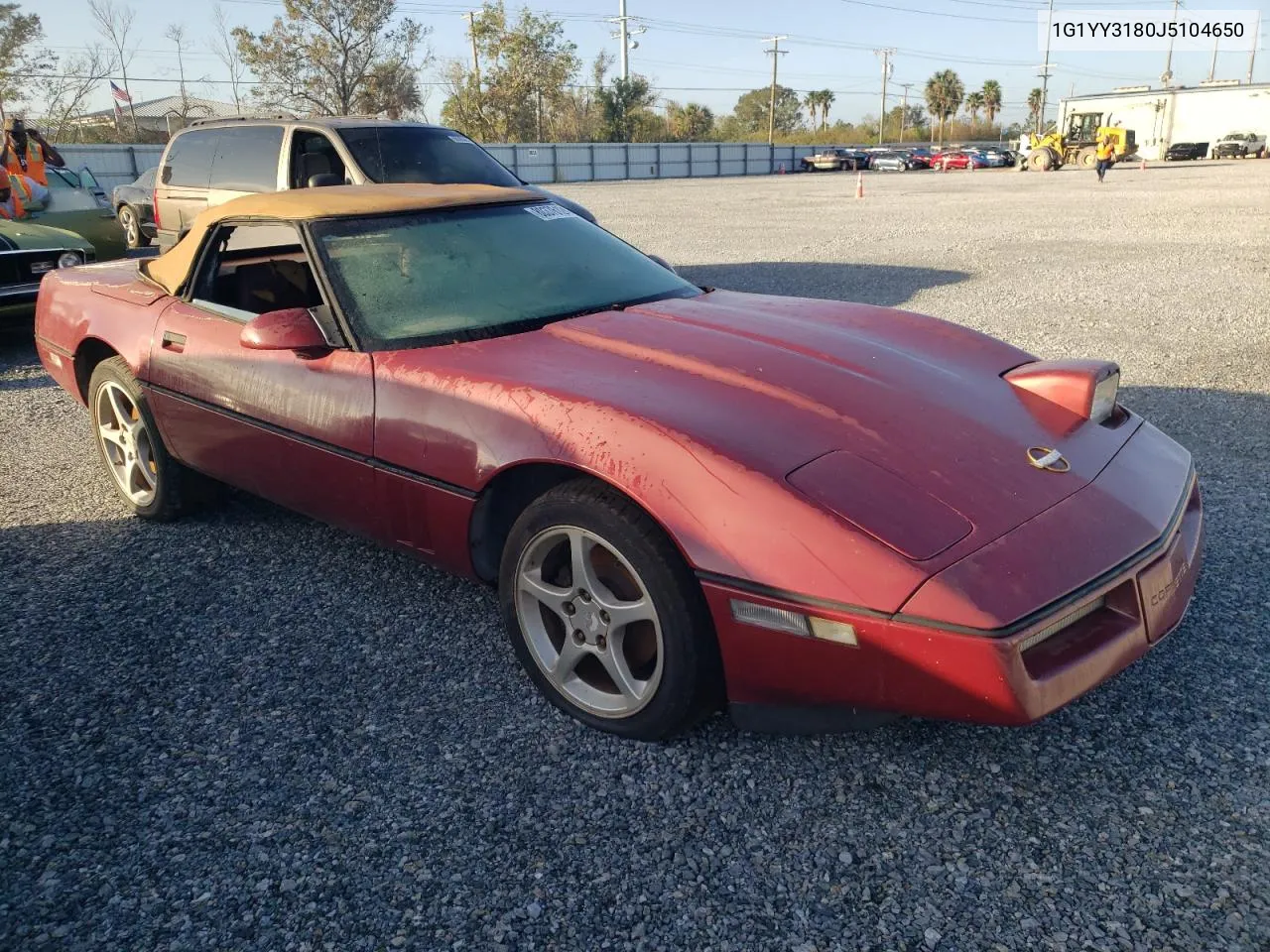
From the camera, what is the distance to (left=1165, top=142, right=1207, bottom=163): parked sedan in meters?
46.9

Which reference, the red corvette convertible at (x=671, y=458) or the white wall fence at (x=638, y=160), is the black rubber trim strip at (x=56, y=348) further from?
the white wall fence at (x=638, y=160)

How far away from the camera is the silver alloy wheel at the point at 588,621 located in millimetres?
2359

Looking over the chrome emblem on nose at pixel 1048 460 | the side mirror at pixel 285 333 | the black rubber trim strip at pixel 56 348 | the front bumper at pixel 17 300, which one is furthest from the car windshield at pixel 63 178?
the chrome emblem on nose at pixel 1048 460

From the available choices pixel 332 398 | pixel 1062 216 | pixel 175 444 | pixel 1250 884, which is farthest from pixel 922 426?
pixel 1062 216

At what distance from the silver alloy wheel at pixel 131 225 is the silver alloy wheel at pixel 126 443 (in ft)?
32.4

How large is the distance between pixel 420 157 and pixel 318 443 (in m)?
5.64

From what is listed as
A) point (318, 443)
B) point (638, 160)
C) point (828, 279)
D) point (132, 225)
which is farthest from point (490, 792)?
point (638, 160)

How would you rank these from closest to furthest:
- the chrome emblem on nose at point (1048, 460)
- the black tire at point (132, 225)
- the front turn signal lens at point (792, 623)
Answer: the front turn signal lens at point (792, 623)
the chrome emblem on nose at point (1048, 460)
the black tire at point (132, 225)

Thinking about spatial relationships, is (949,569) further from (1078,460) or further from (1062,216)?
(1062,216)

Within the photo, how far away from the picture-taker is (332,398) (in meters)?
2.91

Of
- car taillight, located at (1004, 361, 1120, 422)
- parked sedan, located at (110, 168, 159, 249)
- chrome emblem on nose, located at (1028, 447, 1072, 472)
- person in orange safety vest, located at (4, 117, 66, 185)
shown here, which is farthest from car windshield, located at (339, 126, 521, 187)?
parked sedan, located at (110, 168, 159, 249)

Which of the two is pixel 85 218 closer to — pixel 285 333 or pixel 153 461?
pixel 153 461

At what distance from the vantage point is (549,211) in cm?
369

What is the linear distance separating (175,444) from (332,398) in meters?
1.13
